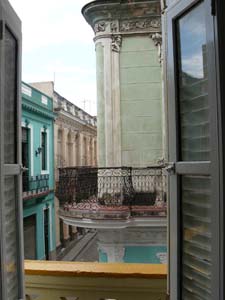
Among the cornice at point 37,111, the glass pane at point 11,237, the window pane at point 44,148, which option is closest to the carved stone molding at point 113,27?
the cornice at point 37,111

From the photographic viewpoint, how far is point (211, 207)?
29.2 inches

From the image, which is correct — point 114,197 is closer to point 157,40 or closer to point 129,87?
point 129,87

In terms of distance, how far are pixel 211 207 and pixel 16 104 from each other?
0.61m

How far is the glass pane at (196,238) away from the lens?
80 centimetres

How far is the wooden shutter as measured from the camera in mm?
919

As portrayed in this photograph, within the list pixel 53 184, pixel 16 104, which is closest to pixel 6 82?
pixel 16 104

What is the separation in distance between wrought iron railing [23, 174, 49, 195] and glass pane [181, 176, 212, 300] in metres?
7.64

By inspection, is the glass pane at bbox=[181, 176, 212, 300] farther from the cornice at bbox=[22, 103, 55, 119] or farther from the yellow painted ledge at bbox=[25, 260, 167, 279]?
the cornice at bbox=[22, 103, 55, 119]

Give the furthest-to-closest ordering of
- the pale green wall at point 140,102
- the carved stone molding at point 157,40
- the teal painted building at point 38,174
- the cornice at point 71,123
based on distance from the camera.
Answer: the cornice at point 71,123 < the teal painted building at point 38,174 < the pale green wall at point 140,102 < the carved stone molding at point 157,40

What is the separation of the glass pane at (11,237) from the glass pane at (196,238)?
0.43 m

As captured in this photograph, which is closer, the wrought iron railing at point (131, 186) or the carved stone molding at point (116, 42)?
the wrought iron railing at point (131, 186)

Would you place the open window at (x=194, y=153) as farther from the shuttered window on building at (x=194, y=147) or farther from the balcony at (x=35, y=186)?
the balcony at (x=35, y=186)

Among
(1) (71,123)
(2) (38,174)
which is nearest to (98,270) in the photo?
(2) (38,174)

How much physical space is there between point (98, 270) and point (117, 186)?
13.0ft
